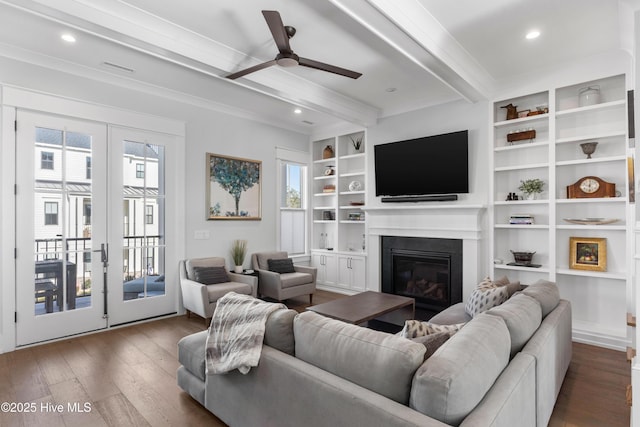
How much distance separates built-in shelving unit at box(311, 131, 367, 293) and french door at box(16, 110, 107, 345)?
3385 millimetres

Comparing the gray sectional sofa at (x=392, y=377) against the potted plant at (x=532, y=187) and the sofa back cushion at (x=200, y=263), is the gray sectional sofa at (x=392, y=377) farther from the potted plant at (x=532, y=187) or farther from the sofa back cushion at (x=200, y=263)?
the sofa back cushion at (x=200, y=263)

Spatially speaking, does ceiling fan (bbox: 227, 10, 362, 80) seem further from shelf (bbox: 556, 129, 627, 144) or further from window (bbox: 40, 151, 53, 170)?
shelf (bbox: 556, 129, 627, 144)

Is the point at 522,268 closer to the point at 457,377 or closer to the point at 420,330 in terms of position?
the point at 420,330

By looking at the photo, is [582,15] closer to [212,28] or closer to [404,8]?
[404,8]

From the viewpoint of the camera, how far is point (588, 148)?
3520mm

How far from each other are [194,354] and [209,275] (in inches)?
82.7

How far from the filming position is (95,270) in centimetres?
380

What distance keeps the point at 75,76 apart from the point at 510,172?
5.10m

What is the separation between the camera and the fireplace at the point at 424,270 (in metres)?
4.43

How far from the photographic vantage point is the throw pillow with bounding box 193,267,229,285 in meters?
4.25

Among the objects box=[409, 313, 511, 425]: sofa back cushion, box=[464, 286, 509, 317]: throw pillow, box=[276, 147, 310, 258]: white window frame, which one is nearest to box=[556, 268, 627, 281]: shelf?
box=[464, 286, 509, 317]: throw pillow

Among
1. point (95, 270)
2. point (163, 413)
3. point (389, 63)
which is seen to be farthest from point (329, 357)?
point (95, 270)

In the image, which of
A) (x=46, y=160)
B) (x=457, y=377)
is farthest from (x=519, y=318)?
(x=46, y=160)

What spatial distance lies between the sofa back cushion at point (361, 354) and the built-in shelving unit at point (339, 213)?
3.79 meters
